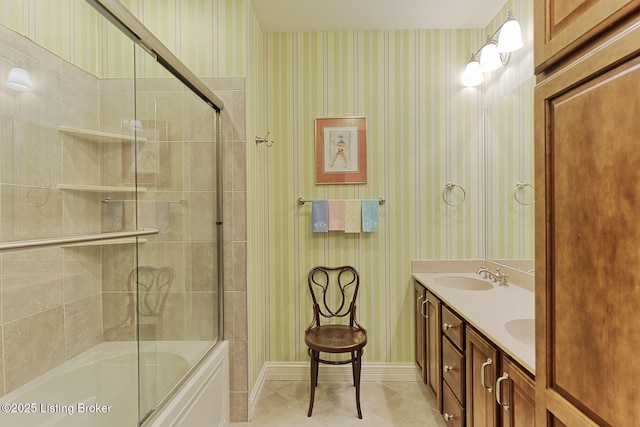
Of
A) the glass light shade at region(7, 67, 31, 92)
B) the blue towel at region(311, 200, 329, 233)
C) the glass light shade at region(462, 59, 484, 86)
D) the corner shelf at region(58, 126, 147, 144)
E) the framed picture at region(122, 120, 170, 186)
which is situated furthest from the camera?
the blue towel at region(311, 200, 329, 233)

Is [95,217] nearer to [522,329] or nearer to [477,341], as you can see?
[477,341]

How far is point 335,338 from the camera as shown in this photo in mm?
2242

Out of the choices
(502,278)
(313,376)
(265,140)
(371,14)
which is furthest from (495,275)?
(371,14)

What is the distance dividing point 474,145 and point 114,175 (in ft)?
8.31

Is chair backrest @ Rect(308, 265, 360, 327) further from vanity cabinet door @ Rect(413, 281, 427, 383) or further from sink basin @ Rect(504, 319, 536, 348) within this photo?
sink basin @ Rect(504, 319, 536, 348)

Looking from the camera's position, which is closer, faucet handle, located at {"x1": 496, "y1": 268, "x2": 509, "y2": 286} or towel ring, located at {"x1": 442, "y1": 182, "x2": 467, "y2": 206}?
faucet handle, located at {"x1": 496, "y1": 268, "x2": 509, "y2": 286}

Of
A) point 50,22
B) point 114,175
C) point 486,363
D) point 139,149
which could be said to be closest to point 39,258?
point 114,175

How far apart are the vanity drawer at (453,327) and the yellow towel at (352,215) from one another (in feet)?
3.06

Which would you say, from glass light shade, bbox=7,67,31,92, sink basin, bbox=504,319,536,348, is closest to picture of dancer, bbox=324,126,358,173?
sink basin, bbox=504,319,536,348

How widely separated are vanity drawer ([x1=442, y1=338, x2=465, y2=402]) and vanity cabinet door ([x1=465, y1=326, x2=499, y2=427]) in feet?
0.24

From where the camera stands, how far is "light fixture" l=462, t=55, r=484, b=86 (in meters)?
2.50

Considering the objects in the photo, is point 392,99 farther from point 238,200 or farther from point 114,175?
point 114,175

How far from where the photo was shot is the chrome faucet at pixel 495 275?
2234 mm

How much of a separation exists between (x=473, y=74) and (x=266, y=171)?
177cm
